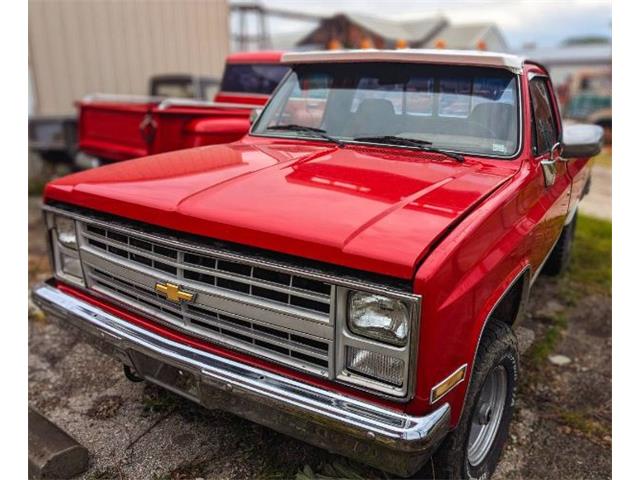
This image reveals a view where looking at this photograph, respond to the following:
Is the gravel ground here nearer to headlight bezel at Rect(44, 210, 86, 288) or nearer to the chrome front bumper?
the chrome front bumper

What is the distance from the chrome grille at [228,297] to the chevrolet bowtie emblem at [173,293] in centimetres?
2

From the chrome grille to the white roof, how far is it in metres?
1.79

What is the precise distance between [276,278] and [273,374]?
41 cm

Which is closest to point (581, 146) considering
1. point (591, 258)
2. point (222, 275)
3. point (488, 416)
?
point (488, 416)

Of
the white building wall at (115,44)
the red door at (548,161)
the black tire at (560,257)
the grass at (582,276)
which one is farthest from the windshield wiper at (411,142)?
the white building wall at (115,44)

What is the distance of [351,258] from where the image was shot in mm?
1989

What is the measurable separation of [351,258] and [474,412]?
987mm

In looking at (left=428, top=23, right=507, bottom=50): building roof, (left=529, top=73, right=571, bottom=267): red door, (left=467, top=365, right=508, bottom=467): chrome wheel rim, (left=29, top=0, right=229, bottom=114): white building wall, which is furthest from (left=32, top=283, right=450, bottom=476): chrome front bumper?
(left=428, top=23, right=507, bottom=50): building roof

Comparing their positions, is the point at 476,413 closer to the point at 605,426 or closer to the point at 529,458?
the point at 529,458

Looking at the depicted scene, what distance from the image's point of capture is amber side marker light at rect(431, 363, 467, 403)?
2.04 meters

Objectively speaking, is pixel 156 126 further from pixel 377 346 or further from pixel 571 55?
pixel 571 55

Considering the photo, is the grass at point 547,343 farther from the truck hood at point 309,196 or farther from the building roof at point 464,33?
the building roof at point 464,33

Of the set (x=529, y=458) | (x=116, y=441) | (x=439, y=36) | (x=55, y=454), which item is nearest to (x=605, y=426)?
(x=529, y=458)

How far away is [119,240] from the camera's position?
2717 millimetres
